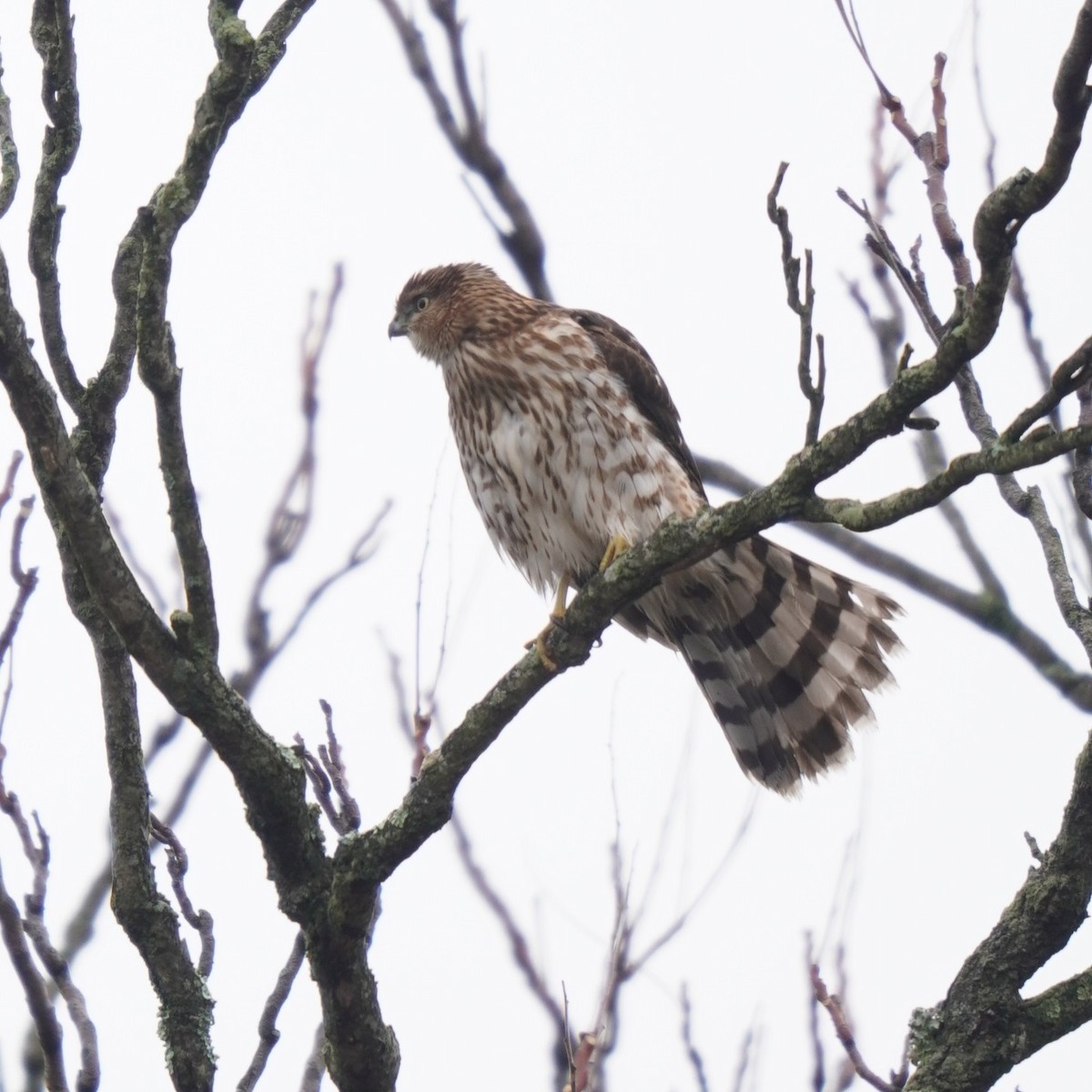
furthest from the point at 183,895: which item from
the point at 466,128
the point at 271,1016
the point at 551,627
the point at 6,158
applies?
the point at 466,128

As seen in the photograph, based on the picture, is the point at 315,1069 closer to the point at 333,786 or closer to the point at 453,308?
the point at 333,786

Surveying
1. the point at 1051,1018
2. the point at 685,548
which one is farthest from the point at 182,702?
the point at 1051,1018

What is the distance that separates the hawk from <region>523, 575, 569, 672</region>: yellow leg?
0.6 inches

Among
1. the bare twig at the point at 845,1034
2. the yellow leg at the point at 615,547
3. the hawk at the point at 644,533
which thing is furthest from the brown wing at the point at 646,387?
the bare twig at the point at 845,1034

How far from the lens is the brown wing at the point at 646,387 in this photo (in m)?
5.28

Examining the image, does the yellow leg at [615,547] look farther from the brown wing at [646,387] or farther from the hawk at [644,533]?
the brown wing at [646,387]

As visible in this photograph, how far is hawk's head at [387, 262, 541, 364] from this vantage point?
18.7ft

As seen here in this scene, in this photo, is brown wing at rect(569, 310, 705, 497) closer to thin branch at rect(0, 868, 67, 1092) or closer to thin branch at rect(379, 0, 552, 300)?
thin branch at rect(379, 0, 552, 300)

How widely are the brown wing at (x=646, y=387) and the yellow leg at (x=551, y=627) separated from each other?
62 centimetres

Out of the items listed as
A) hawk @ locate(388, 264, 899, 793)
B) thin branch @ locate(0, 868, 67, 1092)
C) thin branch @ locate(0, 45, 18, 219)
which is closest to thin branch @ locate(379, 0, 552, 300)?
hawk @ locate(388, 264, 899, 793)

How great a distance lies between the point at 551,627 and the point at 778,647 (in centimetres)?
181

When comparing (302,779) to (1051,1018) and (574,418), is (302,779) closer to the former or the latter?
(1051,1018)

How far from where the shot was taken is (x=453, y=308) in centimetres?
597

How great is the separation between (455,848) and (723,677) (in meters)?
1.92
